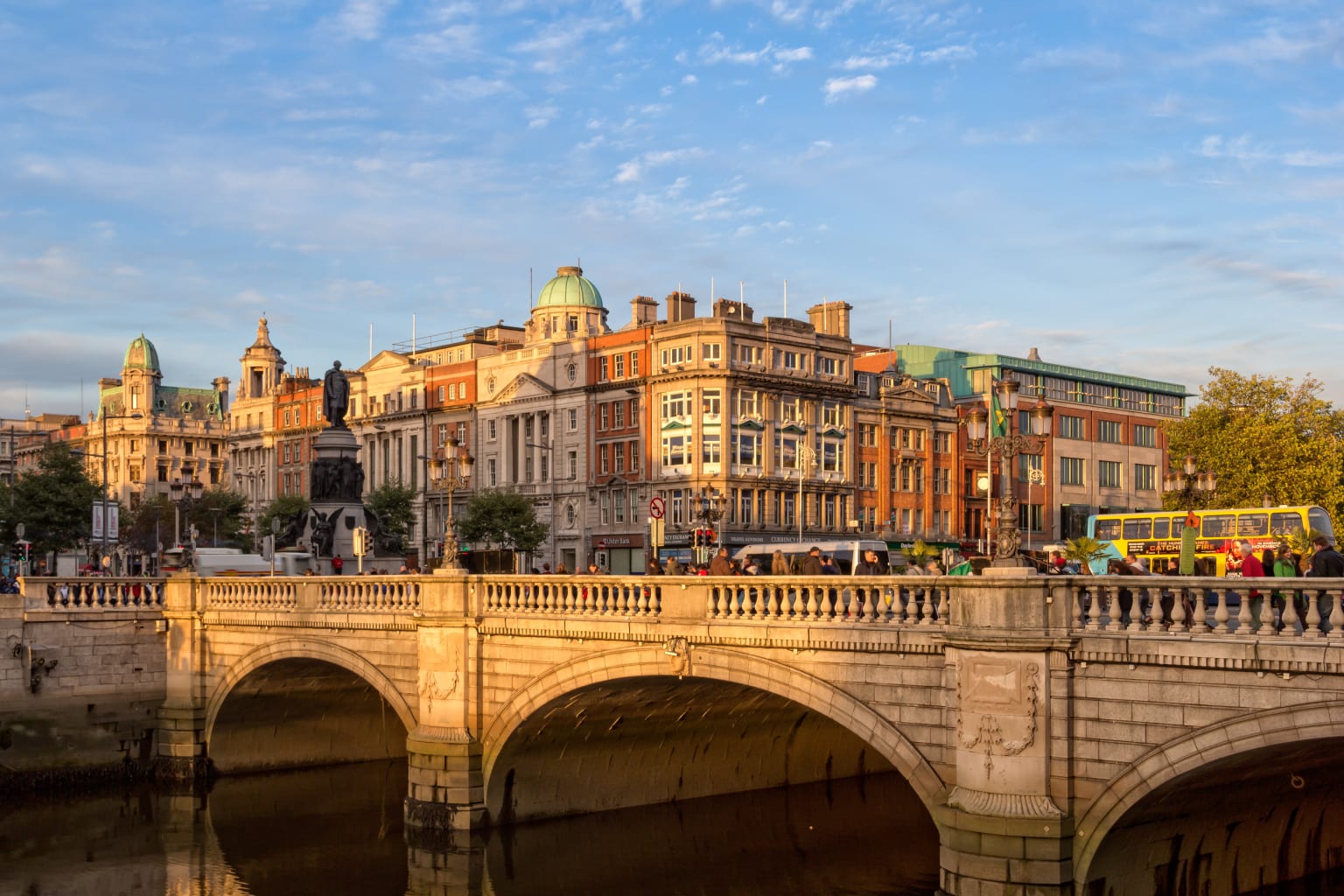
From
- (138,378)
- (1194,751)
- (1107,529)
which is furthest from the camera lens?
(138,378)

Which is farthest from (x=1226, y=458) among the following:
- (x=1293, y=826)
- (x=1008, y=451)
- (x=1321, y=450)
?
(x=1008, y=451)

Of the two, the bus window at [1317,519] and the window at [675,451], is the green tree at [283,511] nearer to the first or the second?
the window at [675,451]

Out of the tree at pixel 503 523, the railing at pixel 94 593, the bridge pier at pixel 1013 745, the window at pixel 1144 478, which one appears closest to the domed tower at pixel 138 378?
the tree at pixel 503 523

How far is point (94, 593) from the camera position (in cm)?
3869

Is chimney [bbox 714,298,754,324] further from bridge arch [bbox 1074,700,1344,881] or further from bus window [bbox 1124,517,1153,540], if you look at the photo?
bridge arch [bbox 1074,700,1344,881]

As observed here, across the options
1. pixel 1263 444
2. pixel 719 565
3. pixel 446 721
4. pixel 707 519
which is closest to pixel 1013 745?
pixel 719 565

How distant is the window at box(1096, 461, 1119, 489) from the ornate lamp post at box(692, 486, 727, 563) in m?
36.1

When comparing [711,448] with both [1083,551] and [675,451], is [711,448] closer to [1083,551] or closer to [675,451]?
[675,451]

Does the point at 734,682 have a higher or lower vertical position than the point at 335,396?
lower

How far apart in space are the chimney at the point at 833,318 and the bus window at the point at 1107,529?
4003 centimetres

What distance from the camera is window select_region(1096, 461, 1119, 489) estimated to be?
104 meters

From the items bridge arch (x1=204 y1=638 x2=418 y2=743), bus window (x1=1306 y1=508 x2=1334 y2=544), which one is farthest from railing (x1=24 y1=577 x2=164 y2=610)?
bus window (x1=1306 y1=508 x2=1334 y2=544)

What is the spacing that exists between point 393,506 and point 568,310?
1776 cm

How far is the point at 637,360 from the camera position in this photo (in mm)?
86375
